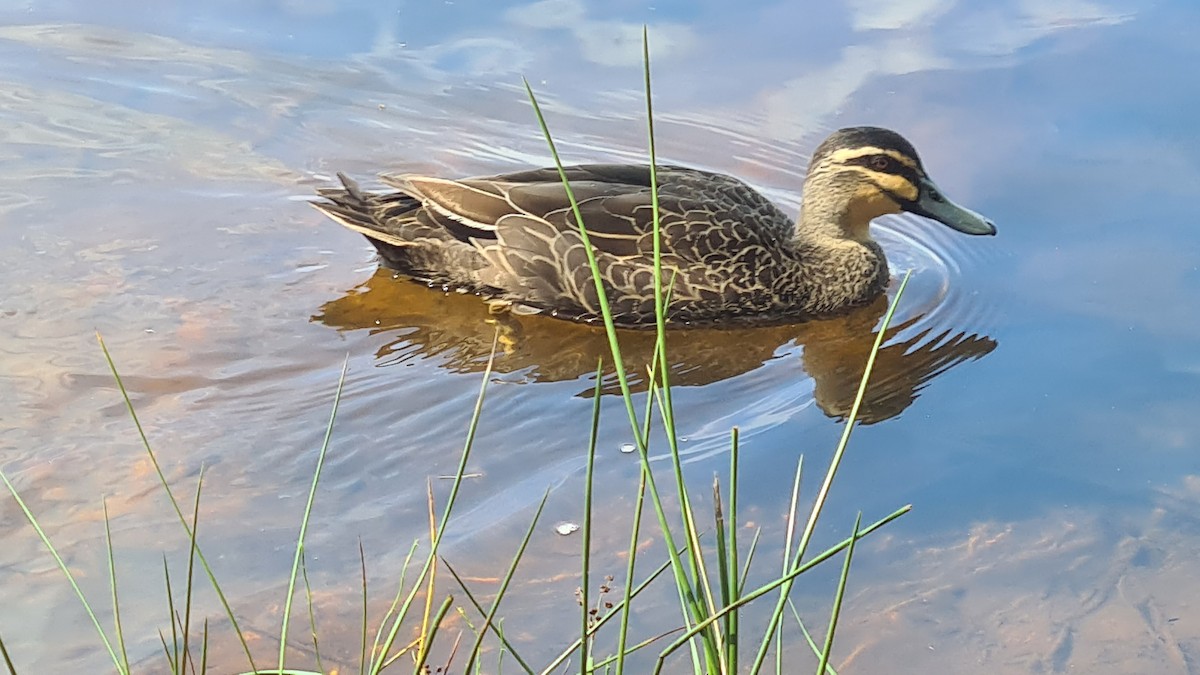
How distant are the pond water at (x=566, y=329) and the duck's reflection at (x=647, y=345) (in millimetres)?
21

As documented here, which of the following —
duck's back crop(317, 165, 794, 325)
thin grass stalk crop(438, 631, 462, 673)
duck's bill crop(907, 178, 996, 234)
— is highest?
duck's bill crop(907, 178, 996, 234)

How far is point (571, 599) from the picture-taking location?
11.5 ft

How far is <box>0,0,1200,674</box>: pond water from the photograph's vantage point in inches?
143

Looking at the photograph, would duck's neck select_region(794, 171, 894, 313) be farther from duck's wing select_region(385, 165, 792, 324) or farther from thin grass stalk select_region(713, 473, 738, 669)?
thin grass stalk select_region(713, 473, 738, 669)

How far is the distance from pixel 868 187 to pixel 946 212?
1.18 ft

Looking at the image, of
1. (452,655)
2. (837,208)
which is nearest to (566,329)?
(837,208)

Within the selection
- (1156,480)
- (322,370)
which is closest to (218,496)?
(322,370)

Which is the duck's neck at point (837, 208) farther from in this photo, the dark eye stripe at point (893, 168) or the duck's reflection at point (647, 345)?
the duck's reflection at point (647, 345)

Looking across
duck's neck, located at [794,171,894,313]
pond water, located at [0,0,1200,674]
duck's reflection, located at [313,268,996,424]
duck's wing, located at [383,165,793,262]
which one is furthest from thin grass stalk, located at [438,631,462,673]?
duck's neck, located at [794,171,894,313]

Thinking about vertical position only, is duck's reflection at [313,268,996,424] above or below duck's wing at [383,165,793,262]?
below

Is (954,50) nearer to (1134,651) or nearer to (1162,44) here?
(1162,44)

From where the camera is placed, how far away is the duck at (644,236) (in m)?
5.37

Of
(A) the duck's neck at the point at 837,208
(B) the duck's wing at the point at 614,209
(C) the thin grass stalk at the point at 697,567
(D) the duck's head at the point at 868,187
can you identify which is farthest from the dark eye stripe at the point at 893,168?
(C) the thin grass stalk at the point at 697,567

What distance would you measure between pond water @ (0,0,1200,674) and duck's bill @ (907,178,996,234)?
0.87 feet
